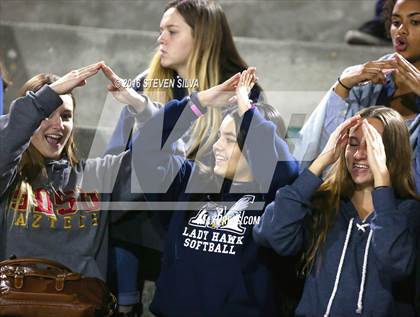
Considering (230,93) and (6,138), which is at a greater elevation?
(230,93)

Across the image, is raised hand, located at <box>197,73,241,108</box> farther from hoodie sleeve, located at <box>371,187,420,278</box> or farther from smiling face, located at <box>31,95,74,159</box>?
hoodie sleeve, located at <box>371,187,420,278</box>

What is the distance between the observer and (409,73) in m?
2.55

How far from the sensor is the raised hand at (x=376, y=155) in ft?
7.91

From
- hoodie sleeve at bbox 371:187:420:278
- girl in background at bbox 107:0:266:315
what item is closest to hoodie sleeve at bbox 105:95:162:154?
girl in background at bbox 107:0:266:315

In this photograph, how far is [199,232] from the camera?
2.61 m

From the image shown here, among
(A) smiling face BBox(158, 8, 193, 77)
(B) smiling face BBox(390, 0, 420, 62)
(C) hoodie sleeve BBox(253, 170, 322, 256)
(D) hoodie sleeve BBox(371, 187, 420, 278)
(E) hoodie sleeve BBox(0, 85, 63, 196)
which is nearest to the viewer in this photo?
(D) hoodie sleeve BBox(371, 187, 420, 278)

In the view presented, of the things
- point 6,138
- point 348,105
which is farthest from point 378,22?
point 6,138

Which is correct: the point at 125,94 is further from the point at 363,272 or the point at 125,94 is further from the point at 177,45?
the point at 363,272

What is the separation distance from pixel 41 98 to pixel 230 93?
1.64 ft

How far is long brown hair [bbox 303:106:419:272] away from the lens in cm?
248

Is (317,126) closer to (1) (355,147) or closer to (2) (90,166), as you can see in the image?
(1) (355,147)

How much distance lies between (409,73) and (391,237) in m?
0.46

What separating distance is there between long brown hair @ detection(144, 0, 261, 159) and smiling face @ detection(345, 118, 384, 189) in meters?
0.36

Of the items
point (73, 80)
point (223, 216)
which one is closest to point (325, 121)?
point (223, 216)
